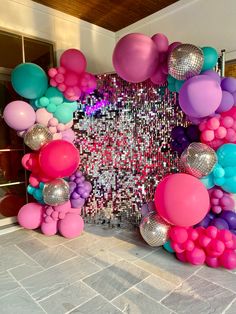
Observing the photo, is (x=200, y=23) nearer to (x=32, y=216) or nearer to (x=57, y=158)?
(x=57, y=158)

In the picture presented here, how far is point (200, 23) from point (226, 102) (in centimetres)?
165

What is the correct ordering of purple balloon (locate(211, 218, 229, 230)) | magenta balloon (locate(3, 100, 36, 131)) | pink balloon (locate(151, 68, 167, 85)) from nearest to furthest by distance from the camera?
1. purple balloon (locate(211, 218, 229, 230))
2. pink balloon (locate(151, 68, 167, 85))
3. magenta balloon (locate(3, 100, 36, 131))

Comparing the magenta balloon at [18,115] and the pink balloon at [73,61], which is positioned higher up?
the pink balloon at [73,61]

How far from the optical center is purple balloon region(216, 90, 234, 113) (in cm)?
182

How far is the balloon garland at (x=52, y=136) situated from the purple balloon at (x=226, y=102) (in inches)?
53.1

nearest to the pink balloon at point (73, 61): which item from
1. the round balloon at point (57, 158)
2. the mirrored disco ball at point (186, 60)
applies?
the round balloon at point (57, 158)

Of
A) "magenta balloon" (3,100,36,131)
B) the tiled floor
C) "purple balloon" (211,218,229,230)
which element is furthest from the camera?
"magenta balloon" (3,100,36,131)

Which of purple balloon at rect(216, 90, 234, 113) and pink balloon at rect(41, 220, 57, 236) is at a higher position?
purple balloon at rect(216, 90, 234, 113)

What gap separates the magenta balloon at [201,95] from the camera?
1699 mm

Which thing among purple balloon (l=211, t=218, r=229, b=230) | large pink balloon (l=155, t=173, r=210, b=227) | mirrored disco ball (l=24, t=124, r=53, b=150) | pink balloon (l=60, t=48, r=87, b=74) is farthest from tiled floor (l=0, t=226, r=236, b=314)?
pink balloon (l=60, t=48, r=87, b=74)

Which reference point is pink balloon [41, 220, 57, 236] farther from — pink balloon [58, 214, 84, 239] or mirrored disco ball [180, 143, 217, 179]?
mirrored disco ball [180, 143, 217, 179]

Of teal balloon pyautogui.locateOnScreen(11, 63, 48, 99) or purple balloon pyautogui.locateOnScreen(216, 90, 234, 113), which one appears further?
teal balloon pyautogui.locateOnScreen(11, 63, 48, 99)

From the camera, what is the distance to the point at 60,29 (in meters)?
3.25

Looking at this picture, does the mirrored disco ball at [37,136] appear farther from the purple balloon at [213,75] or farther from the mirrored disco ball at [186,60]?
the purple balloon at [213,75]
